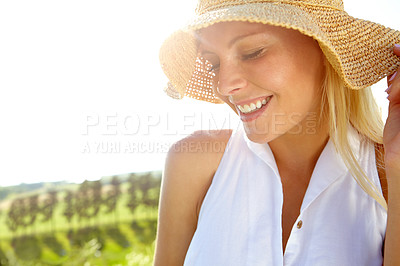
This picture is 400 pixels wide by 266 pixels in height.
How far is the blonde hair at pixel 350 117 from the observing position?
1859mm

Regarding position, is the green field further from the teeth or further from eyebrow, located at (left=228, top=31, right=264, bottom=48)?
eyebrow, located at (left=228, top=31, right=264, bottom=48)

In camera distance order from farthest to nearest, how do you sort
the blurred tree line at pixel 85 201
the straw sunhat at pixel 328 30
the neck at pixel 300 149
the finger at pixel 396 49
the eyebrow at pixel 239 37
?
the blurred tree line at pixel 85 201, the neck at pixel 300 149, the finger at pixel 396 49, the eyebrow at pixel 239 37, the straw sunhat at pixel 328 30

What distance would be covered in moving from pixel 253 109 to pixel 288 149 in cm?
52

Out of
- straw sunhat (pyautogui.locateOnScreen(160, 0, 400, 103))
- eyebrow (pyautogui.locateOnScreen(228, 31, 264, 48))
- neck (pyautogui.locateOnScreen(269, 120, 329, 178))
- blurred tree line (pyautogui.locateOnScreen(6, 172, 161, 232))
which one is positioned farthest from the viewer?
blurred tree line (pyautogui.locateOnScreen(6, 172, 161, 232))

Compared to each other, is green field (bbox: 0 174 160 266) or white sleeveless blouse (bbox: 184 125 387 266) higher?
white sleeveless blouse (bbox: 184 125 387 266)

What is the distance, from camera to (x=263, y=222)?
192cm

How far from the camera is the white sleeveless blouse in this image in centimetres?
180

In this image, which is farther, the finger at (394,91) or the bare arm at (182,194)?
the bare arm at (182,194)

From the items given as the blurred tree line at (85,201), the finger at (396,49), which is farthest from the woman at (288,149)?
the blurred tree line at (85,201)

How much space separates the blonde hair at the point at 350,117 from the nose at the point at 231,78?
1.64 feet

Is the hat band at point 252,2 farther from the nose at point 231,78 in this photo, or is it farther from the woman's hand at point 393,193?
the woman's hand at point 393,193

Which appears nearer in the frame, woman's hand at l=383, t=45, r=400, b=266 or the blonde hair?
woman's hand at l=383, t=45, r=400, b=266

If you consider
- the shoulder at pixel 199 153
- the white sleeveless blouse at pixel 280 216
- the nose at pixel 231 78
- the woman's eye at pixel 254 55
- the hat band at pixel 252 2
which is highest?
the hat band at pixel 252 2

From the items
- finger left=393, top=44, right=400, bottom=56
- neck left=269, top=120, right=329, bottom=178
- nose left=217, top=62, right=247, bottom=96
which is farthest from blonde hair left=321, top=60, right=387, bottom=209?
nose left=217, top=62, right=247, bottom=96
